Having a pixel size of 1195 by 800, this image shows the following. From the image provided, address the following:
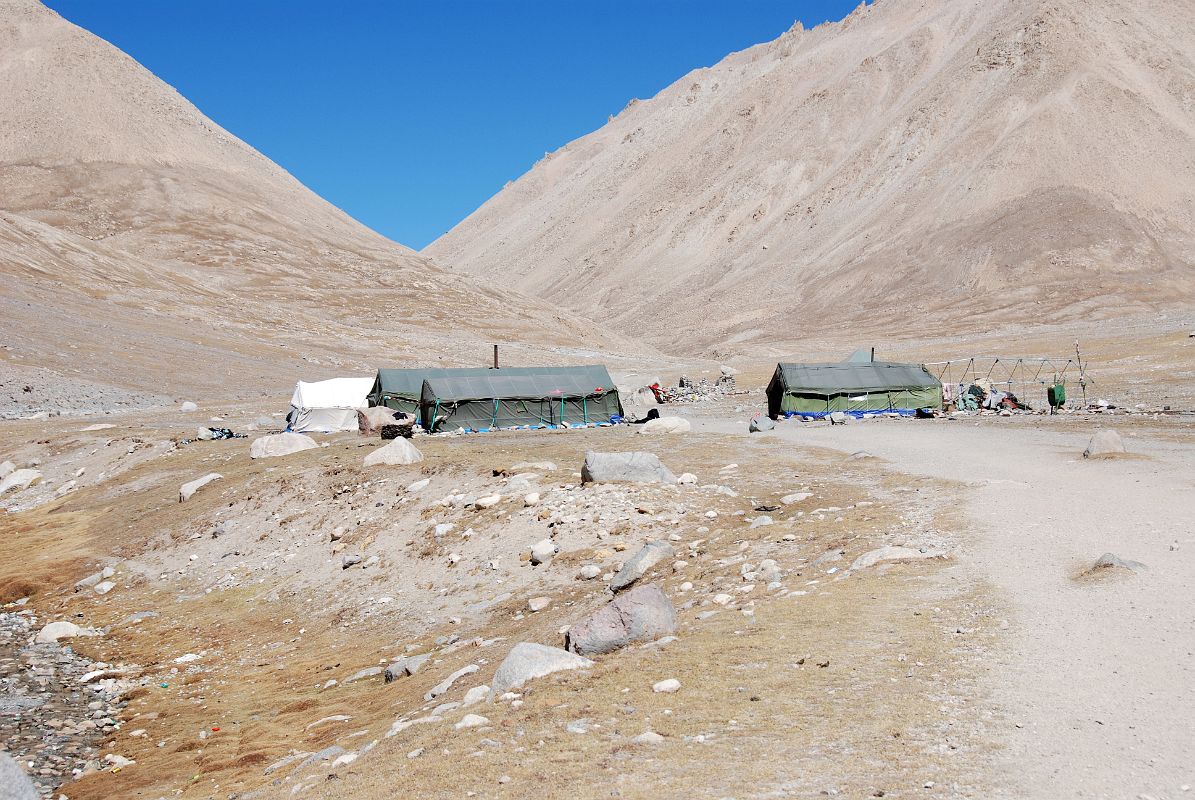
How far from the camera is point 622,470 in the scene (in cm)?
2031

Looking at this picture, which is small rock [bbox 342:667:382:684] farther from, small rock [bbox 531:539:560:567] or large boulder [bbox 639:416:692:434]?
large boulder [bbox 639:416:692:434]

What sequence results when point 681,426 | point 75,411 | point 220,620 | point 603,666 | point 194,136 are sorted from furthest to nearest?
point 194,136 → point 75,411 → point 681,426 → point 220,620 → point 603,666

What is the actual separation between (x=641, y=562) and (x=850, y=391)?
29561 millimetres

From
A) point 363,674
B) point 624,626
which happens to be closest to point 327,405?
point 363,674

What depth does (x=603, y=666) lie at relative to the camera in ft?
33.5

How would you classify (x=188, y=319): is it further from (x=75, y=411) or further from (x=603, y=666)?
(x=603, y=666)

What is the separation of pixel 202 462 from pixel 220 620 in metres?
12.6

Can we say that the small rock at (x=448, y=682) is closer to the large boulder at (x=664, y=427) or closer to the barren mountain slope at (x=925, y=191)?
the large boulder at (x=664, y=427)

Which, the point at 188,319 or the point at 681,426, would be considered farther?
the point at 188,319

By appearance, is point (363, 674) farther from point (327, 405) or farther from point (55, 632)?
point (327, 405)

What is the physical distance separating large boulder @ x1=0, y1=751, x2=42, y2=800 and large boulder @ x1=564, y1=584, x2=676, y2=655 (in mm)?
5464

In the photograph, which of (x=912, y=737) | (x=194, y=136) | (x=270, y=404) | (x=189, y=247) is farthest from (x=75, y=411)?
(x=194, y=136)

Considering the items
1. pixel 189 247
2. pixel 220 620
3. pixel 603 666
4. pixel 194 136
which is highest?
pixel 194 136

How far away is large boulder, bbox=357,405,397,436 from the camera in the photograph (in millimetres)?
35344
